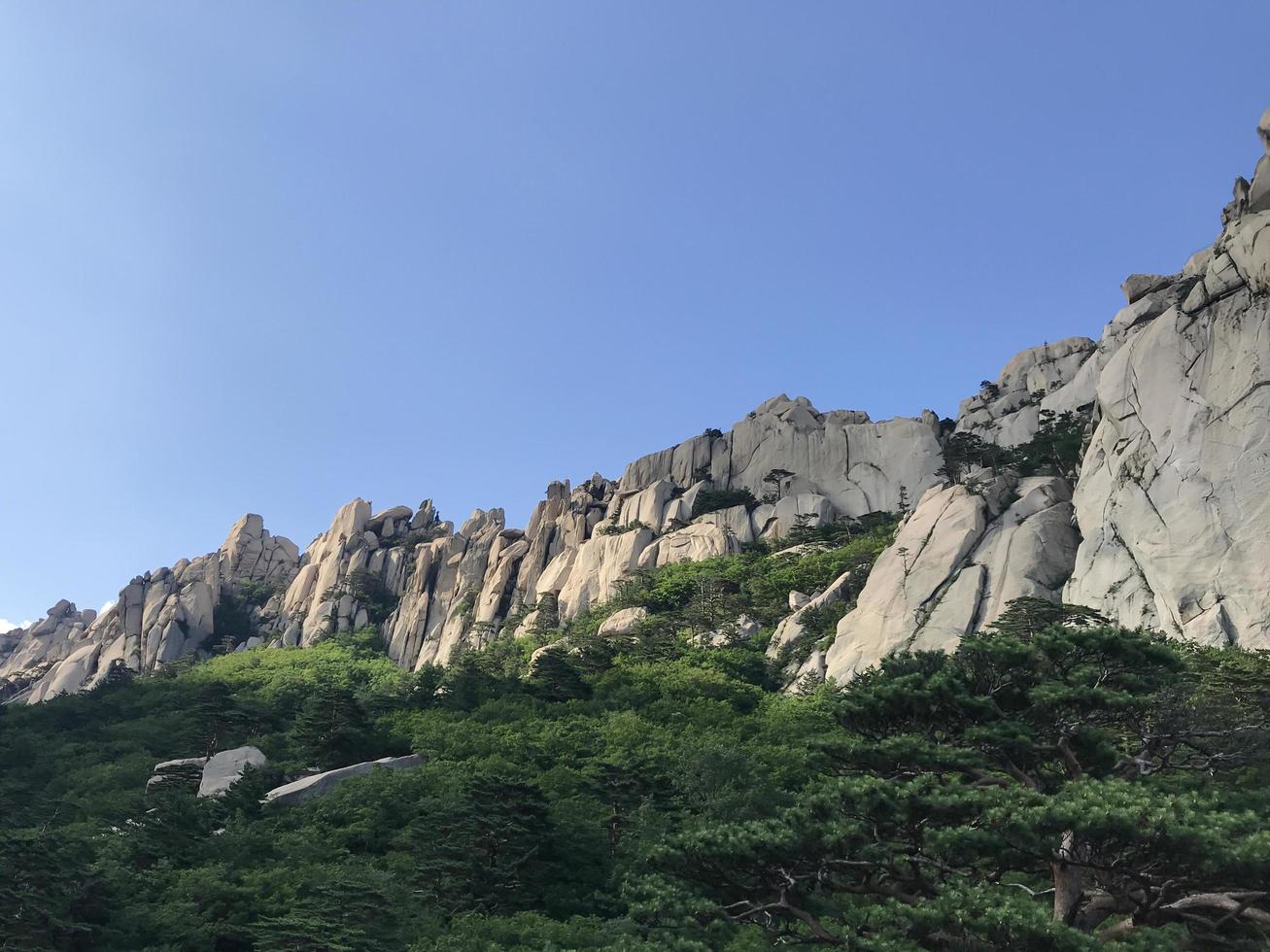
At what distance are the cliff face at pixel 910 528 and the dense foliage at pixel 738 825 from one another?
6571 mm

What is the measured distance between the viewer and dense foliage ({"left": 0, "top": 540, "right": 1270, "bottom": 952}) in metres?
13.4

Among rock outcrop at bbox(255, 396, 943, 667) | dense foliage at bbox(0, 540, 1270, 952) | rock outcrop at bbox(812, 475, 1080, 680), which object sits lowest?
dense foliage at bbox(0, 540, 1270, 952)

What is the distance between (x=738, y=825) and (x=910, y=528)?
38.5 m

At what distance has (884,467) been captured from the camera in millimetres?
78125

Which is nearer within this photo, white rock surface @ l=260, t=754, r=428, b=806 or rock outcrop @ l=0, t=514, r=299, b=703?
white rock surface @ l=260, t=754, r=428, b=806

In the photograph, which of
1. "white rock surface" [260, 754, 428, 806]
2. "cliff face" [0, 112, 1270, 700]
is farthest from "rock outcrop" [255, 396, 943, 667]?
"white rock surface" [260, 754, 428, 806]

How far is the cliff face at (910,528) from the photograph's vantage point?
36719mm

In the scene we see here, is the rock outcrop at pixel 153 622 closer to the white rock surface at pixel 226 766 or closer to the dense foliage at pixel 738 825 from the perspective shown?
the dense foliage at pixel 738 825

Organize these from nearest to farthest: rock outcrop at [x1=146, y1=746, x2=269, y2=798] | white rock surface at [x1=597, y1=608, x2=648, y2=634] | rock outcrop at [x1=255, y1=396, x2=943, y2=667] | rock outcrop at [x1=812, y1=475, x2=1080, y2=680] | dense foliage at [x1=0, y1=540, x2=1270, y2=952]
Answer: dense foliage at [x1=0, y1=540, x2=1270, y2=952] < rock outcrop at [x1=146, y1=746, x2=269, y2=798] < rock outcrop at [x1=812, y1=475, x2=1080, y2=680] < white rock surface at [x1=597, y1=608, x2=648, y2=634] < rock outcrop at [x1=255, y1=396, x2=943, y2=667]

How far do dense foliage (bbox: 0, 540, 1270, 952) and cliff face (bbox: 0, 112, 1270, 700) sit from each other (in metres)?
6.57

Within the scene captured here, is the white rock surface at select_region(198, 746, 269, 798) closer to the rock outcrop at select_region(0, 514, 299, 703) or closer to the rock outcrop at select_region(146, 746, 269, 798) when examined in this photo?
the rock outcrop at select_region(146, 746, 269, 798)

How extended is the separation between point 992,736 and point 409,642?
74334 millimetres

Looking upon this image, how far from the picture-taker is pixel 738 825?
16203 mm

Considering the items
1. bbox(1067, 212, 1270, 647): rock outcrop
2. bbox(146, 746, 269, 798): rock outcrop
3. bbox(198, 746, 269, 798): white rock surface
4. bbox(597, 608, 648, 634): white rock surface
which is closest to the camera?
bbox(1067, 212, 1270, 647): rock outcrop
